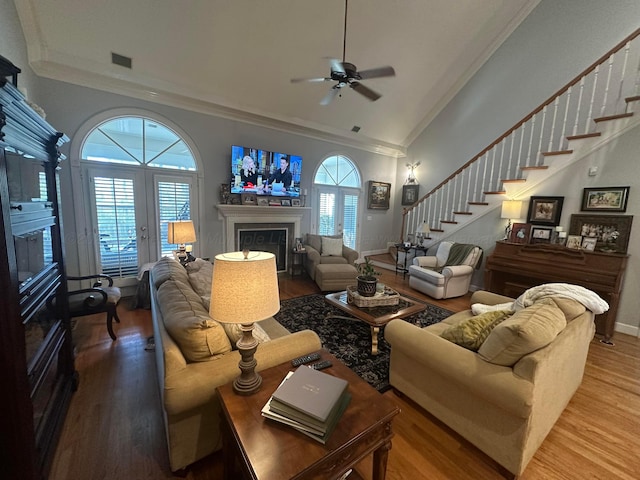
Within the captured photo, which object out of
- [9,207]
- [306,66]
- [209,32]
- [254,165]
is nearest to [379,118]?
[306,66]

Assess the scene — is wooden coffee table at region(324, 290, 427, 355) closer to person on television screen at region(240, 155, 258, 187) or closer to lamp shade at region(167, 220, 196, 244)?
lamp shade at region(167, 220, 196, 244)

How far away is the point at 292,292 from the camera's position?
4.27 metres

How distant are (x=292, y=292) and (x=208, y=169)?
2.53m

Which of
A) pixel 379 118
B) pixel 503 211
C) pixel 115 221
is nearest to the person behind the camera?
pixel 115 221

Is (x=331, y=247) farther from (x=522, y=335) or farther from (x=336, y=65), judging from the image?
(x=522, y=335)

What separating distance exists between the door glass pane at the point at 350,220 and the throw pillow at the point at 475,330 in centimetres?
490

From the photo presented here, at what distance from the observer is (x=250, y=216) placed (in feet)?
15.7

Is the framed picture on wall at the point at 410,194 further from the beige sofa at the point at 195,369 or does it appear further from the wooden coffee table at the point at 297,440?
the wooden coffee table at the point at 297,440

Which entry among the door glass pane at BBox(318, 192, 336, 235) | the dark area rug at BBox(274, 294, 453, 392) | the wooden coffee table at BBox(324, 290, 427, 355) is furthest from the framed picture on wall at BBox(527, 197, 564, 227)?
the door glass pane at BBox(318, 192, 336, 235)

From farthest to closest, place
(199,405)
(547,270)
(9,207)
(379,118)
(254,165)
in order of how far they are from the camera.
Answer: (379,118), (254,165), (547,270), (199,405), (9,207)

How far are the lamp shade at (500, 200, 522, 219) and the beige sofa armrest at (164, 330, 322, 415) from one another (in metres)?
4.04

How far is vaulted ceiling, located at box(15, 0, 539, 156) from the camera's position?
119 inches

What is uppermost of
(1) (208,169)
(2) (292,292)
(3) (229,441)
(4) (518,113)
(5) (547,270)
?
(4) (518,113)

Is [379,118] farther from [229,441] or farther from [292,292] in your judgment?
[229,441]
